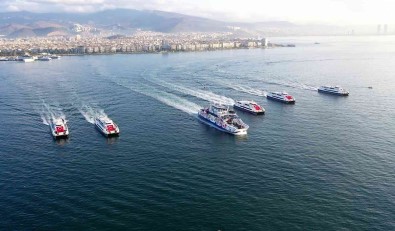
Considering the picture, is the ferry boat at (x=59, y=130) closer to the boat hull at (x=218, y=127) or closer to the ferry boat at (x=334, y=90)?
the boat hull at (x=218, y=127)

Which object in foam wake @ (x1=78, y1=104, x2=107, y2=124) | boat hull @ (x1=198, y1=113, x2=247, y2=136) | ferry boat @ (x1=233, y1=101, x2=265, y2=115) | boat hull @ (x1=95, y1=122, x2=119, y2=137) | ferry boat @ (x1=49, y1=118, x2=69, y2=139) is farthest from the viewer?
ferry boat @ (x1=233, y1=101, x2=265, y2=115)

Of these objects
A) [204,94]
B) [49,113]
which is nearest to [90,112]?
[49,113]

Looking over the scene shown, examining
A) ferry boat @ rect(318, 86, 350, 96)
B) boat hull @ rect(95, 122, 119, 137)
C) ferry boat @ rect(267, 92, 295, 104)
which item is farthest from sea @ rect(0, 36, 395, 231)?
ferry boat @ rect(318, 86, 350, 96)

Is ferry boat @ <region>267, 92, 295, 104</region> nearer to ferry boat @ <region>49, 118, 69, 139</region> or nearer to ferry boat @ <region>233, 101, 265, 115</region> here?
ferry boat @ <region>233, 101, 265, 115</region>

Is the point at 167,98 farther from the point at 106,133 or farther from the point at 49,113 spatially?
the point at 106,133

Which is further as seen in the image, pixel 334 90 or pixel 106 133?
pixel 334 90

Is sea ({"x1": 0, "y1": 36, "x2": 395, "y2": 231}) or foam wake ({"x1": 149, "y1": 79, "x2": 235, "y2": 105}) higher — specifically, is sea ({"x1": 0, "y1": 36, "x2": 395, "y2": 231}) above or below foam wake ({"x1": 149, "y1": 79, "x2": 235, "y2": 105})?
below

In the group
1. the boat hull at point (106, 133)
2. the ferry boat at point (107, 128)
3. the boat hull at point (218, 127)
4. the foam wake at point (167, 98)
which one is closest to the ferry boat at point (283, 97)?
the foam wake at point (167, 98)
